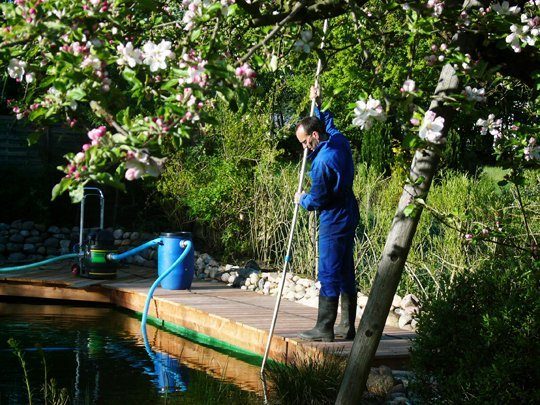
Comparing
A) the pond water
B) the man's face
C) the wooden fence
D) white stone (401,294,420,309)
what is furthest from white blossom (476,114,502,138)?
the wooden fence

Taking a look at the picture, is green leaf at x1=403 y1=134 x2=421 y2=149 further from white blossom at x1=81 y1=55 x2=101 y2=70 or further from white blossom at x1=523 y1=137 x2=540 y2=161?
white blossom at x1=81 y1=55 x2=101 y2=70

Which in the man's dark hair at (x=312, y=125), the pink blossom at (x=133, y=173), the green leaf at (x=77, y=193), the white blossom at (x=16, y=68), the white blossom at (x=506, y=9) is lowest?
the green leaf at (x=77, y=193)

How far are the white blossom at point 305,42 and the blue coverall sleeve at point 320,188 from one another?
2.74 m

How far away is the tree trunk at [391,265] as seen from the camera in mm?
3492

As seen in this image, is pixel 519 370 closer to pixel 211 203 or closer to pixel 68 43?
pixel 68 43

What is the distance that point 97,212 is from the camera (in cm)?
1301

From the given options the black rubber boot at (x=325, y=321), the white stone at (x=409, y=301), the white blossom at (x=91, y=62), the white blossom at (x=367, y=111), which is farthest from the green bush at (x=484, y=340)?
the white stone at (x=409, y=301)

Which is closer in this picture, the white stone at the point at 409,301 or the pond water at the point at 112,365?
the pond water at the point at 112,365

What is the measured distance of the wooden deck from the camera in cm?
602

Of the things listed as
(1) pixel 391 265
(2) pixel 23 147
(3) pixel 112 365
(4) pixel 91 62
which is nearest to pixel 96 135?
(4) pixel 91 62

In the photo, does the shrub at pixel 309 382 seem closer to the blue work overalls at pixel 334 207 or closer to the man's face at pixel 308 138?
the blue work overalls at pixel 334 207

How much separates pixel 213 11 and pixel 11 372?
4.50 m

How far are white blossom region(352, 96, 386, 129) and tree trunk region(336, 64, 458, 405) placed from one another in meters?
0.79

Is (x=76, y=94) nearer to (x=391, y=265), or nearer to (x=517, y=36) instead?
(x=517, y=36)
